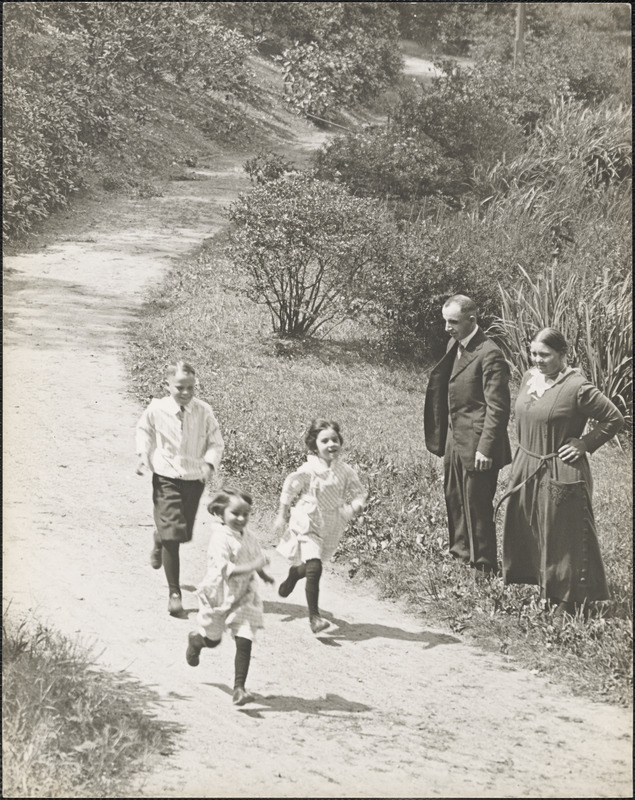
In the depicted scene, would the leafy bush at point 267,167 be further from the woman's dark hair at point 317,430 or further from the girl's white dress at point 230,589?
the girl's white dress at point 230,589

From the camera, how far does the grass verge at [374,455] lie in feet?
20.7

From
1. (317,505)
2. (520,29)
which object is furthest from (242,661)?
(520,29)

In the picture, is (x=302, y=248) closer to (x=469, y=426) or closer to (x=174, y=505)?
(x=469, y=426)

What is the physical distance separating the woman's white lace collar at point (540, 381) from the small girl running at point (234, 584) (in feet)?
6.48

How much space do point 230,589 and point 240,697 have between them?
535 mm

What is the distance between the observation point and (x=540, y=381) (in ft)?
20.4

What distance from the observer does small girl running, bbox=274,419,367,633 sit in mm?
5988

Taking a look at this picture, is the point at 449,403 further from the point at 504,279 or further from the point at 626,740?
the point at 504,279

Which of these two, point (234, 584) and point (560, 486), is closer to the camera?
point (234, 584)

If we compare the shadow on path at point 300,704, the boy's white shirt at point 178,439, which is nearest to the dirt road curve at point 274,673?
the shadow on path at point 300,704

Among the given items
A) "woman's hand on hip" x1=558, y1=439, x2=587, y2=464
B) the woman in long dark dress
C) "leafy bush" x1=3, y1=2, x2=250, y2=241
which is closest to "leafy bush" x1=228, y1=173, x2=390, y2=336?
"leafy bush" x1=3, y1=2, x2=250, y2=241

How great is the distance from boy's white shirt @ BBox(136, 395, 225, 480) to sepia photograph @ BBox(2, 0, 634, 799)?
0.06ft

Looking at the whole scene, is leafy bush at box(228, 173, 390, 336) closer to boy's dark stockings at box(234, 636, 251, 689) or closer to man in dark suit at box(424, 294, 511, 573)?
Result: man in dark suit at box(424, 294, 511, 573)

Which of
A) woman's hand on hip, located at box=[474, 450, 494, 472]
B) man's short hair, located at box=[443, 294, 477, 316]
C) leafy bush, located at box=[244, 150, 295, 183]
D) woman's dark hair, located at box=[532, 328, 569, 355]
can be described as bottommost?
woman's hand on hip, located at box=[474, 450, 494, 472]
